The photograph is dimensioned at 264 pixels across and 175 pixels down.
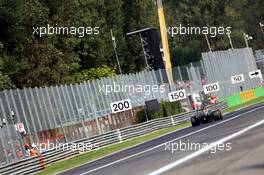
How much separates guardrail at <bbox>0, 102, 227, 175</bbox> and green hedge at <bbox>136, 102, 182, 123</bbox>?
4.51 ft

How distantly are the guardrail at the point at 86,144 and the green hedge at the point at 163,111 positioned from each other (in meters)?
1.37

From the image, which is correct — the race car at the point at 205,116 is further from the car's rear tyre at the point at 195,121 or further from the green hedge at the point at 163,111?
the green hedge at the point at 163,111

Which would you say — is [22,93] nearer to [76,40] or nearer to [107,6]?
[76,40]

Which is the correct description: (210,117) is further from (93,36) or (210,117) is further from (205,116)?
(93,36)

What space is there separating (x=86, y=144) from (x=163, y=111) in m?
12.7

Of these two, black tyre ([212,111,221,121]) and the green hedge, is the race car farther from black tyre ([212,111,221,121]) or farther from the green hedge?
the green hedge

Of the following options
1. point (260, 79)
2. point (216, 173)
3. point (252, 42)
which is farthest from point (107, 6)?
point (216, 173)

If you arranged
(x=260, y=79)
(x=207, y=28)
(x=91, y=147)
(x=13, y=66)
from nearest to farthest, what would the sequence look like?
(x=91, y=147) < (x=13, y=66) < (x=260, y=79) < (x=207, y=28)

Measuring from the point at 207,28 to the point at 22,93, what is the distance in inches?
3186

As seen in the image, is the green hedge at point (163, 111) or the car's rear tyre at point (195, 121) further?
the green hedge at point (163, 111)

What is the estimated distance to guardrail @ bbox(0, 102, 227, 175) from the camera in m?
21.8

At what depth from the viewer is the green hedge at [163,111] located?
37906mm

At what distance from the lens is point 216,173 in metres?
10.1

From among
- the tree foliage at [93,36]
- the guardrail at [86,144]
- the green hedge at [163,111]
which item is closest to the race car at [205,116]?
the guardrail at [86,144]
